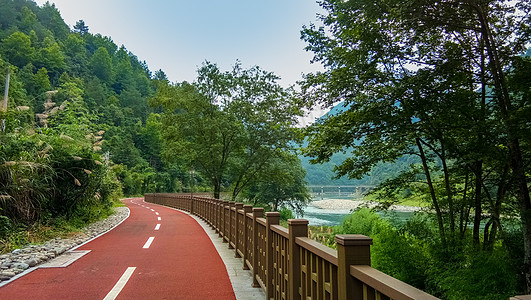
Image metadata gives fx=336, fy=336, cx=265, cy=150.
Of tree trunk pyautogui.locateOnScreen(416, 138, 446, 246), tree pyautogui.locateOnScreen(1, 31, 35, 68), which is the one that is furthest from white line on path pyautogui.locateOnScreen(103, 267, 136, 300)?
tree pyautogui.locateOnScreen(1, 31, 35, 68)

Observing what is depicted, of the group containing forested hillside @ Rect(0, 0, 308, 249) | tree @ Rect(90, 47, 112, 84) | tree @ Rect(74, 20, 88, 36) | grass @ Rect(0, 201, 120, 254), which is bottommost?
grass @ Rect(0, 201, 120, 254)

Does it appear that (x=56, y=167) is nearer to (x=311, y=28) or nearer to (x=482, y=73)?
(x=311, y=28)

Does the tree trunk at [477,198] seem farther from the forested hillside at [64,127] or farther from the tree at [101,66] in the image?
the tree at [101,66]

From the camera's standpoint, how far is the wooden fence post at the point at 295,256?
3301 millimetres

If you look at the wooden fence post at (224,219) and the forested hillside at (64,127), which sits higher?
the forested hillside at (64,127)

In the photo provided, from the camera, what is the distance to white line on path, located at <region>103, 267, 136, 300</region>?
478 cm

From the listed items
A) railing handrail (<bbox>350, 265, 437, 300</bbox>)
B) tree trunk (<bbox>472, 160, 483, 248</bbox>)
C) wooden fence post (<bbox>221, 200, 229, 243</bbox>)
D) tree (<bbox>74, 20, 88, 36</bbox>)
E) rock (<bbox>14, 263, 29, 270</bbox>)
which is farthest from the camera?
tree (<bbox>74, 20, 88, 36</bbox>)

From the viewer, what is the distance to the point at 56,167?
11328mm

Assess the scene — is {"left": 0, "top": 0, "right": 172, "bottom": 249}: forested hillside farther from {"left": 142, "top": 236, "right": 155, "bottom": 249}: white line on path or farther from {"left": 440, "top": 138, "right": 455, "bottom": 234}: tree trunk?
{"left": 440, "top": 138, "right": 455, "bottom": 234}: tree trunk

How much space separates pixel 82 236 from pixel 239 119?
47.7 ft

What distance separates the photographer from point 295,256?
3.32m

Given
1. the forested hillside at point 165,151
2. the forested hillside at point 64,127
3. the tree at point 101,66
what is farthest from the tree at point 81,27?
the forested hillside at point 165,151

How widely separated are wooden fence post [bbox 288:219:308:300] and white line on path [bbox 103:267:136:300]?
9.35ft

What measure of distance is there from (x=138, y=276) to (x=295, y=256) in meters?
3.80
